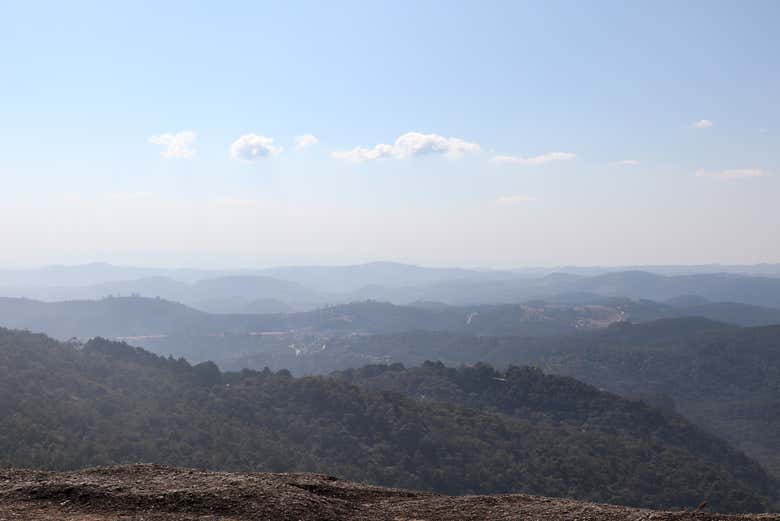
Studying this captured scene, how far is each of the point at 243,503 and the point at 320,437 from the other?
144 ft

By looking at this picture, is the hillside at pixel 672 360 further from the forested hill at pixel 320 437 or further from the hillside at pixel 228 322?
the hillside at pixel 228 322

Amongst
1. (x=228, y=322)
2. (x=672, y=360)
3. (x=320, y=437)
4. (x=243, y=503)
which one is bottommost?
(x=228, y=322)

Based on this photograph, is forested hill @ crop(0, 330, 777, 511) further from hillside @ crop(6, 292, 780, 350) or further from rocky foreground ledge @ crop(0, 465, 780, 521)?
hillside @ crop(6, 292, 780, 350)

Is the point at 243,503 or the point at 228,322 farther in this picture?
the point at 228,322

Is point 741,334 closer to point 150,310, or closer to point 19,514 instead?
point 19,514

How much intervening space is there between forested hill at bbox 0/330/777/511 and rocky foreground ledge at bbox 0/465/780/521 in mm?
24122

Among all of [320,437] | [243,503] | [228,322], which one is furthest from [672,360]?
[228,322]

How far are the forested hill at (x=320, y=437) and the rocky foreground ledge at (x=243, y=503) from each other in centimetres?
2412

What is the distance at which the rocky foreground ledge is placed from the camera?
11992 millimetres

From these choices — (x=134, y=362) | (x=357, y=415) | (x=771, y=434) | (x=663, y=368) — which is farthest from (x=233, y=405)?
(x=663, y=368)

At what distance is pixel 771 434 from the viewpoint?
83875mm

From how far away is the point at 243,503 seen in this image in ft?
40.8

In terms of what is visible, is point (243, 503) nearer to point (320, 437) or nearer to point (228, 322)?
point (320, 437)

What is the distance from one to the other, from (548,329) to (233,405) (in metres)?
134
